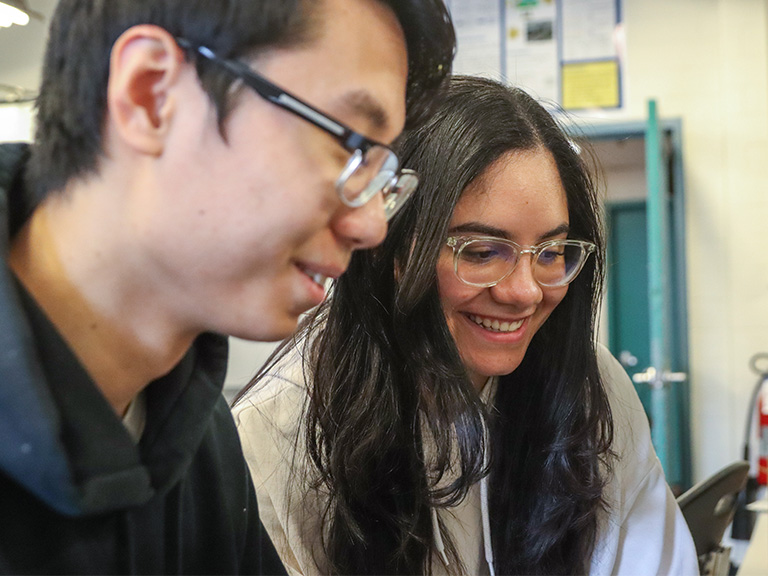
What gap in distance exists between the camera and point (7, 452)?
0.60 m

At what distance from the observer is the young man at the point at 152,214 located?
2.09 ft

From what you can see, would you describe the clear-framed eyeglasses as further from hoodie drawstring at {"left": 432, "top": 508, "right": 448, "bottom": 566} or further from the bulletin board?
the bulletin board

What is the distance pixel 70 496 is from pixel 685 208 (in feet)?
11.9

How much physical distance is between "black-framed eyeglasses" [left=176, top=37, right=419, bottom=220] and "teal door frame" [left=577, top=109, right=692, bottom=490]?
8.97ft

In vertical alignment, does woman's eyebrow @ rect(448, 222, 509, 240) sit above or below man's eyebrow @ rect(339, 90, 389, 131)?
below

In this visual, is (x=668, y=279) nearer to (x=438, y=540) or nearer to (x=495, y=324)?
(x=495, y=324)

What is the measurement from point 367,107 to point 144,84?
0.18m

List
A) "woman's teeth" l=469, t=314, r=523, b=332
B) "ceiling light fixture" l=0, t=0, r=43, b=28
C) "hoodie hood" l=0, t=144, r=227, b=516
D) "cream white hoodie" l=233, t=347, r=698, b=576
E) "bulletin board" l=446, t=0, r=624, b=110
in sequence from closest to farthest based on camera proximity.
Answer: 1. "hoodie hood" l=0, t=144, r=227, b=516
2. "cream white hoodie" l=233, t=347, r=698, b=576
3. "woman's teeth" l=469, t=314, r=523, b=332
4. "ceiling light fixture" l=0, t=0, r=43, b=28
5. "bulletin board" l=446, t=0, r=624, b=110

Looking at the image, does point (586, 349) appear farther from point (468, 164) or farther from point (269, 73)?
point (269, 73)

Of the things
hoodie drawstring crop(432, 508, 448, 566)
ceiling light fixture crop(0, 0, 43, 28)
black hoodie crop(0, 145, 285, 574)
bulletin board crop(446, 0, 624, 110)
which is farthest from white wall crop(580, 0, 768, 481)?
black hoodie crop(0, 145, 285, 574)

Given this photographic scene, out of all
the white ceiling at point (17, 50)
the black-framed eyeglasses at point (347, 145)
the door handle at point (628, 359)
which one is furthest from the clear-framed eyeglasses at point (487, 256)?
the door handle at point (628, 359)

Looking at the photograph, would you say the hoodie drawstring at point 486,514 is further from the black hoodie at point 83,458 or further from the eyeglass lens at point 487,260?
the black hoodie at point 83,458

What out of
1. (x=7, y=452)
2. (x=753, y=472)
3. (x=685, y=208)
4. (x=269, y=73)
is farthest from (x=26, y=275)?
(x=685, y=208)

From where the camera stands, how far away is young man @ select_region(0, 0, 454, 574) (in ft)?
2.09
